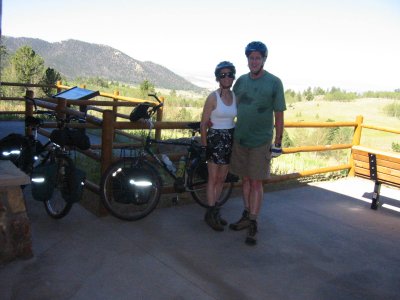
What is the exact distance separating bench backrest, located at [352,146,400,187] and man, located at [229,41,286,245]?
2.27 metres

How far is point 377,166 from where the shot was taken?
580cm

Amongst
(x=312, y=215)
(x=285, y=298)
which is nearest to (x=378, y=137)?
(x=312, y=215)

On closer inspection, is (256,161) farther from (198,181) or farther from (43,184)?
(43,184)

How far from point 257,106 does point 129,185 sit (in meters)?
1.56

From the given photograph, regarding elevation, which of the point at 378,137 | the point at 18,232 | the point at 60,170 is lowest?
the point at 378,137

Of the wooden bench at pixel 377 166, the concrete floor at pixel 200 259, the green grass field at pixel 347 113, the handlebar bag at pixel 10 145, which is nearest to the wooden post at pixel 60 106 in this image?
the handlebar bag at pixel 10 145

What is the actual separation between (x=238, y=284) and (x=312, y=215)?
2.37 meters

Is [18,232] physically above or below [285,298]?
above

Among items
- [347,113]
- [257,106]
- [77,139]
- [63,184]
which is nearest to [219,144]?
[257,106]

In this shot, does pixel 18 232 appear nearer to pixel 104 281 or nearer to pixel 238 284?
pixel 104 281

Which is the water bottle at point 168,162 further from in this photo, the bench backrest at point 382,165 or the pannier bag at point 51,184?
the bench backrest at point 382,165

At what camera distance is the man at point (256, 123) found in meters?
4.07

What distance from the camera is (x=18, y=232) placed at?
334 centimetres

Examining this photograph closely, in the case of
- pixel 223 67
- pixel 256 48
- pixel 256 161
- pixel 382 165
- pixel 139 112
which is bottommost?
pixel 382 165
